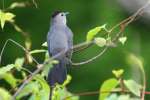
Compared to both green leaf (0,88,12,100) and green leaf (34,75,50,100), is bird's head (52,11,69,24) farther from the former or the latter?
green leaf (0,88,12,100)

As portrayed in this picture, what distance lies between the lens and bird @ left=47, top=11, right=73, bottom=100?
2.50 m

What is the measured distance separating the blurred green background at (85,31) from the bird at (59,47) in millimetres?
5012

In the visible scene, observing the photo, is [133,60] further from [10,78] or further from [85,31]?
[85,31]

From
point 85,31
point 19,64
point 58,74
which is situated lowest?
point 85,31

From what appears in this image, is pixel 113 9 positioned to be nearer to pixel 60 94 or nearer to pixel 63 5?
pixel 63 5

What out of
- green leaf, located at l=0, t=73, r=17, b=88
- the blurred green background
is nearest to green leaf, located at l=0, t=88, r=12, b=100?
green leaf, located at l=0, t=73, r=17, b=88

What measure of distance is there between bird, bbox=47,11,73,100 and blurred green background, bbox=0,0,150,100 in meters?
5.01

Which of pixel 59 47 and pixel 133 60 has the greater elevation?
pixel 133 60

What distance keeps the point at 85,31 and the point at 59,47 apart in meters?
5.69

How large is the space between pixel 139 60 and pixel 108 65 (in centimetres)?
638

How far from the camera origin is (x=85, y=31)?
8.40 meters

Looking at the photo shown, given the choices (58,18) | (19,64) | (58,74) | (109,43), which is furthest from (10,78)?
(58,18)

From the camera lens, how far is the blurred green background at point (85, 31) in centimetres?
816

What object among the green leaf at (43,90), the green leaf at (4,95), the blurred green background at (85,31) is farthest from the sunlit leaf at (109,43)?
the blurred green background at (85,31)
